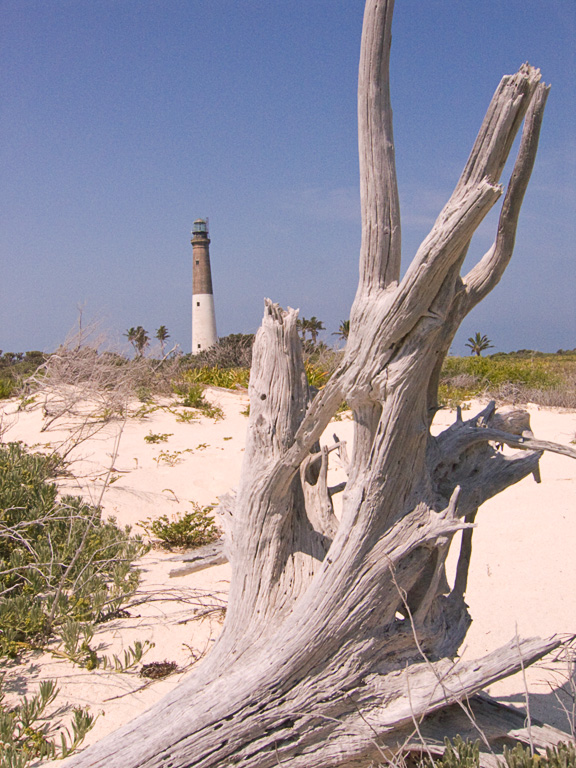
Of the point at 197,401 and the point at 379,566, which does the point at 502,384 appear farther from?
the point at 379,566

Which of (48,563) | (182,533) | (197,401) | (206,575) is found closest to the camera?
(48,563)

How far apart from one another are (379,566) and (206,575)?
2.98 metres

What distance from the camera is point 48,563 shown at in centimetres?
384

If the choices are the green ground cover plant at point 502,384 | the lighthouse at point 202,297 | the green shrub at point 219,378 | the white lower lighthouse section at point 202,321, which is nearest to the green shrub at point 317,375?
the green shrub at point 219,378

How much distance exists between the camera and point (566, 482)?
24.3 ft

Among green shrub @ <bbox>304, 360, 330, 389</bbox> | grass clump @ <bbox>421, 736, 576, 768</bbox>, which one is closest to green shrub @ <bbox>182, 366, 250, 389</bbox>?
green shrub @ <bbox>304, 360, 330, 389</bbox>

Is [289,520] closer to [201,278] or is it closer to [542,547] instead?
[542,547]

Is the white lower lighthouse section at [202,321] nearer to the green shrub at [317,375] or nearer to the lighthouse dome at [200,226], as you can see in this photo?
the lighthouse dome at [200,226]

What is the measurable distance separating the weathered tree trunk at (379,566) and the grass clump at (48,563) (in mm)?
1543

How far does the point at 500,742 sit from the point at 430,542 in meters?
1.01

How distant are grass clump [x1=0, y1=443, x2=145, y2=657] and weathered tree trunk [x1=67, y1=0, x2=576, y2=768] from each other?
5.06 feet

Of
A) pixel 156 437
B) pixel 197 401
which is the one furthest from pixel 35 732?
pixel 197 401

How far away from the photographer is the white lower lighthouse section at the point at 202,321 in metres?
35.9

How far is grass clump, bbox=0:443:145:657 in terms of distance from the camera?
382 cm
